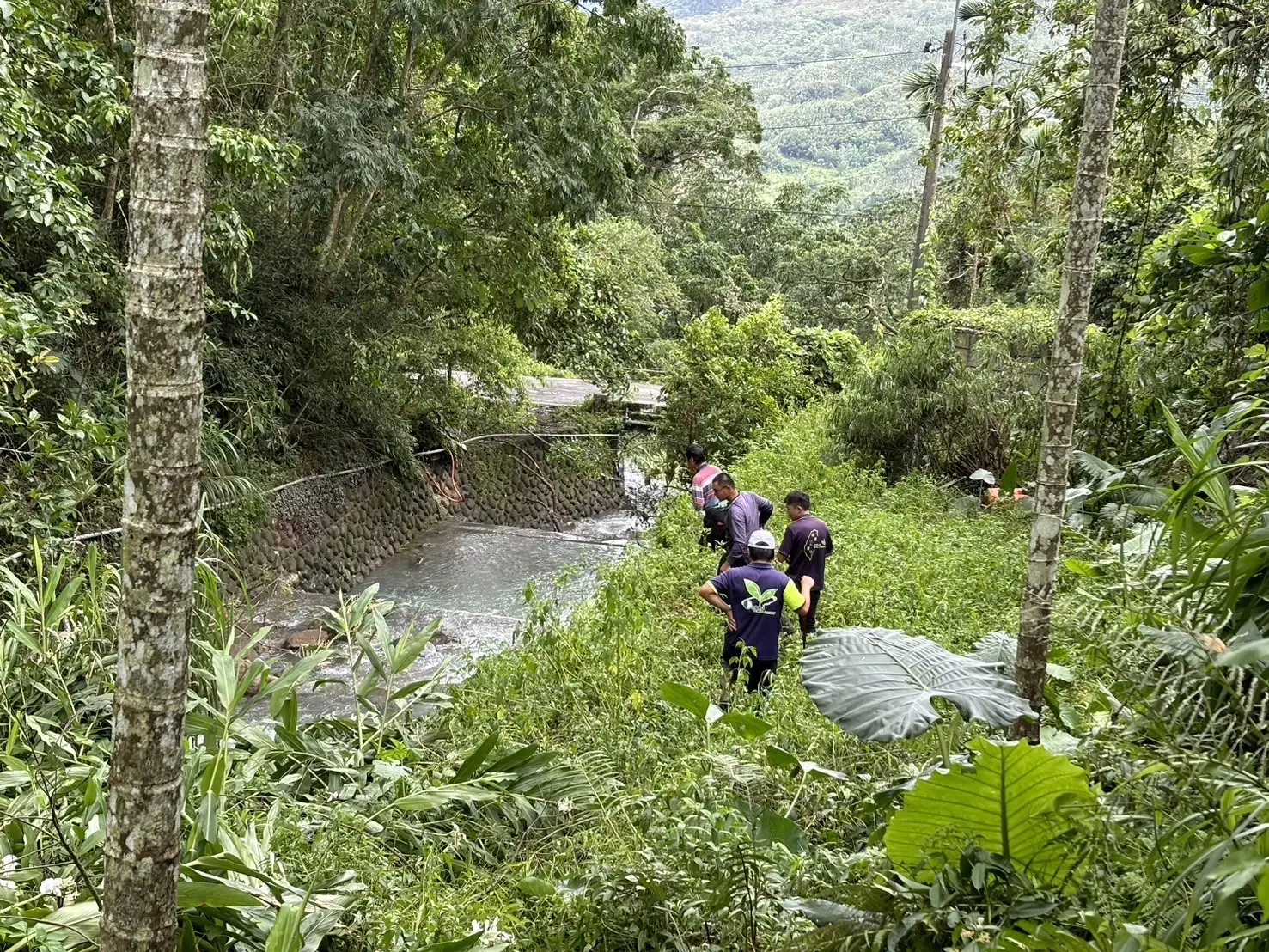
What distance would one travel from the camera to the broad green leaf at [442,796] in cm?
354

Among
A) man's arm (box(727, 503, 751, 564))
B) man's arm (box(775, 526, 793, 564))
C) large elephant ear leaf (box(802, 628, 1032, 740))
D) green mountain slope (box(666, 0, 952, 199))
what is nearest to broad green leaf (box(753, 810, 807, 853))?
large elephant ear leaf (box(802, 628, 1032, 740))

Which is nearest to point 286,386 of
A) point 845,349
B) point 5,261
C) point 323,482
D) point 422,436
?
point 323,482

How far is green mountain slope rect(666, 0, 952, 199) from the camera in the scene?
78.0 meters

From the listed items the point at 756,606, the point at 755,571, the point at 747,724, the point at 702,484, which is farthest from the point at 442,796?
the point at 702,484

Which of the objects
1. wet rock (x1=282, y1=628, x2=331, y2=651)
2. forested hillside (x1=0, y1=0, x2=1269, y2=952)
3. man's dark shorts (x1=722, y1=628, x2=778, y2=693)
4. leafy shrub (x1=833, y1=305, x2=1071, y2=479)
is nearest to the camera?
forested hillside (x1=0, y1=0, x2=1269, y2=952)

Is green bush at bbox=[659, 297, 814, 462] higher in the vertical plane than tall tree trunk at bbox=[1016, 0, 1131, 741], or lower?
lower

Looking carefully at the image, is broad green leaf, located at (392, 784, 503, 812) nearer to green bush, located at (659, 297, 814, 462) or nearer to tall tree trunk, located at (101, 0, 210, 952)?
tall tree trunk, located at (101, 0, 210, 952)

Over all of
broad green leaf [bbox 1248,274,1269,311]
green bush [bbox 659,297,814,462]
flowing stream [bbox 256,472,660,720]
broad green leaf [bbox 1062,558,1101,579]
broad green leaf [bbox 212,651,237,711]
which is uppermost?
broad green leaf [bbox 1248,274,1269,311]

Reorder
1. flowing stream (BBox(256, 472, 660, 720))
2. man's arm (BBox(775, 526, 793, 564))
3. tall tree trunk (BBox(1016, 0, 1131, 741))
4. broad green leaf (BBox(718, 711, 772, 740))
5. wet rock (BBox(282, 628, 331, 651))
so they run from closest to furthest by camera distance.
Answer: broad green leaf (BBox(718, 711, 772, 740)) → tall tree trunk (BBox(1016, 0, 1131, 741)) → man's arm (BBox(775, 526, 793, 564)) → flowing stream (BBox(256, 472, 660, 720)) → wet rock (BBox(282, 628, 331, 651))

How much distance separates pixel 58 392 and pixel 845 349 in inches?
475

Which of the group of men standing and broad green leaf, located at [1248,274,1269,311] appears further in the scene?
the group of men standing

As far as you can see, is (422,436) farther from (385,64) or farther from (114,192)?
(114,192)

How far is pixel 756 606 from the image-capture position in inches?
203

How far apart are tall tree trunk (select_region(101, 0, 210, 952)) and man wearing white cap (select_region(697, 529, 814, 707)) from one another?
11.3 feet
